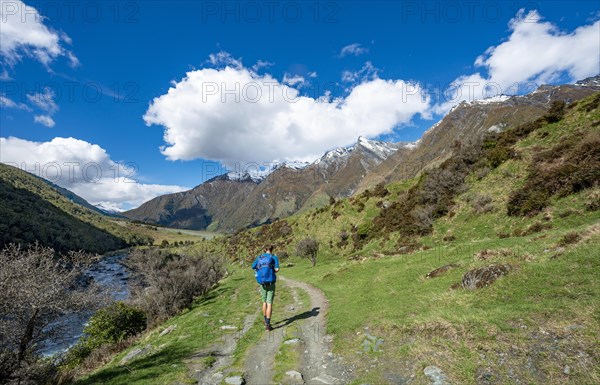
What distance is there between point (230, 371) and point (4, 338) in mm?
8298

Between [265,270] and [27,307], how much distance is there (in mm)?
8749

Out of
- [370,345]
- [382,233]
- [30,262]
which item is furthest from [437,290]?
[382,233]

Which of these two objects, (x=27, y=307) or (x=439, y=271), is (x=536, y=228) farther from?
(x=27, y=307)

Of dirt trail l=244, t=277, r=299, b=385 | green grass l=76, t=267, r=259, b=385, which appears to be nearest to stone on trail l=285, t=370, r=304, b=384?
dirt trail l=244, t=277, r=299, b=385

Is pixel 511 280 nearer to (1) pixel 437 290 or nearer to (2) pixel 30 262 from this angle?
(1) pixel 437 290

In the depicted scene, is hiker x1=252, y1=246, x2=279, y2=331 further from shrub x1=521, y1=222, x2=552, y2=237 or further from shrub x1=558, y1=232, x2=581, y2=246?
shrub x1=521, y1=222, x2=552, y2=237

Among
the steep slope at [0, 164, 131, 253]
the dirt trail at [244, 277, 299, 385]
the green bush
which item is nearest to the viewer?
the dirt trail at [244, 277, 299, 385]

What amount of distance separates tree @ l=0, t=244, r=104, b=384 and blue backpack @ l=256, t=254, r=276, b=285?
23.5 feet

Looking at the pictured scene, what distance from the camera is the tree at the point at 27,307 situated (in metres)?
10.4

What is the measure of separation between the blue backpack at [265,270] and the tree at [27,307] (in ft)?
23.5

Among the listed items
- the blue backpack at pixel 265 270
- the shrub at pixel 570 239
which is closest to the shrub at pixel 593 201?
the shrub at pixel 570 239

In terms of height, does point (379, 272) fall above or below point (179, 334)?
above

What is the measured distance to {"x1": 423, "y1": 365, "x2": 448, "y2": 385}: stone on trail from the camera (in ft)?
23.3

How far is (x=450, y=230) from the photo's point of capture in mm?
34344
